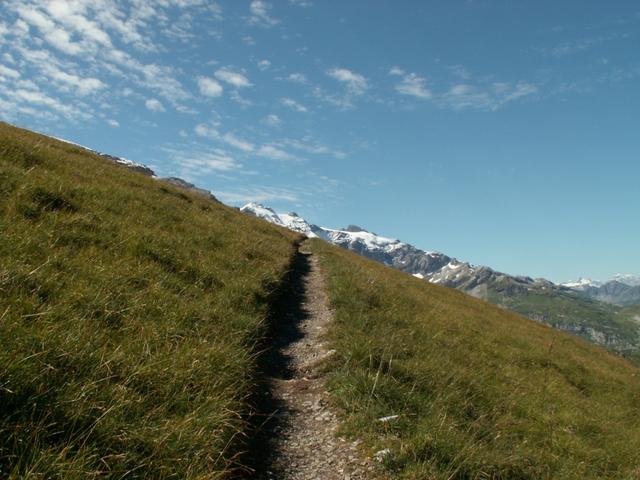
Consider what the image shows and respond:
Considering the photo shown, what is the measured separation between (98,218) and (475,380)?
10.2 meters

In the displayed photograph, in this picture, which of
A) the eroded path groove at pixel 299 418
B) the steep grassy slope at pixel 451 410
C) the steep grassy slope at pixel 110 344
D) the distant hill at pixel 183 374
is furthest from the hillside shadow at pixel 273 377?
the steep grassy slope at pixel 451 410

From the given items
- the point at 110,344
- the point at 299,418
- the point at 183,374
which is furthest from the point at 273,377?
the point at 110,344

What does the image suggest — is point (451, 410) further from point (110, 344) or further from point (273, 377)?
point (110, 344)

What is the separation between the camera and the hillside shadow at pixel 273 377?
19.0 ft

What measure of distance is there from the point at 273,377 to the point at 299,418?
1.66 m

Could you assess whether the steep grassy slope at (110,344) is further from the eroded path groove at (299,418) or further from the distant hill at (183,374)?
the eroded path groove at (299,418)

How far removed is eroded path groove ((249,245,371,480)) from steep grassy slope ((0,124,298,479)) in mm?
619

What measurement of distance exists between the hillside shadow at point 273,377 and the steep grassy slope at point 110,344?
39cm

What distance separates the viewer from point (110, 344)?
19.1ft

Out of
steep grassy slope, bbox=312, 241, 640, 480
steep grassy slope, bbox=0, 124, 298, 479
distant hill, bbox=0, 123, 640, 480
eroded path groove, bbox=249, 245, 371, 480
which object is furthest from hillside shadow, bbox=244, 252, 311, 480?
steep grassy slope, bbox=312, 241, 640, 480

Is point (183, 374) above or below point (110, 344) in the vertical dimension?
below

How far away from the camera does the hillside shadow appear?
5.78 m

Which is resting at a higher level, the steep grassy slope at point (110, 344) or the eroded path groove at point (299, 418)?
the steep grassy slope at point (110, 344)

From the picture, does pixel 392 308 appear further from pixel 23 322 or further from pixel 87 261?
pixel 23 322
